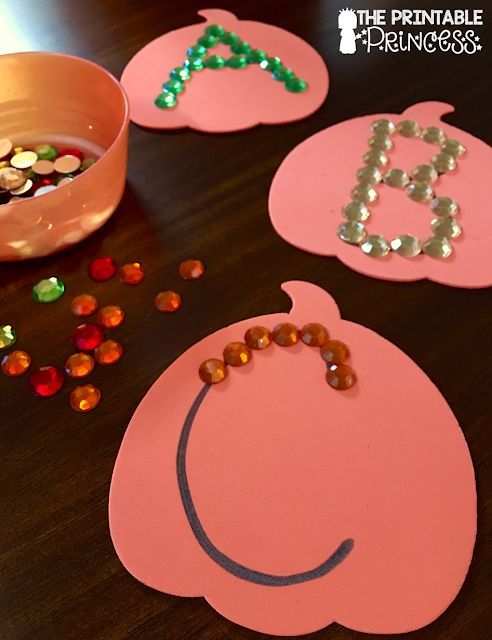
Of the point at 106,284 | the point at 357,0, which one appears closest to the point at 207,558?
the point at 106,284

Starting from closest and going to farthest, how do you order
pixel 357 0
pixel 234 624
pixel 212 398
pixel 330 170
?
pixel 234 624
pixel 212 398
pixel 330 170
pixel 357 0

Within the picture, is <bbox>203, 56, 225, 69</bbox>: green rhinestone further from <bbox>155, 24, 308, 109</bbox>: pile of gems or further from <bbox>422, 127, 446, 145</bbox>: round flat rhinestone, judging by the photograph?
<bbox>422, 127, 446, 145</bbox>: round flat rhinestone

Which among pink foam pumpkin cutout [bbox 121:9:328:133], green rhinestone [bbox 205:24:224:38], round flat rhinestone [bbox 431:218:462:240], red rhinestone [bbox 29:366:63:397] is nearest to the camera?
red rhinestone [bbox 29:366:63:397]

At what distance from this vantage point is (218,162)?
73 cm

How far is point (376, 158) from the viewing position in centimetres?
73

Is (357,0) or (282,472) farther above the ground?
(357,0)

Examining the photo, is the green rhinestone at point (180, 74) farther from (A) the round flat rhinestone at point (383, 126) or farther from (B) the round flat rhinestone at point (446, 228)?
(B) the round flat rhinestone at point (446, 228)

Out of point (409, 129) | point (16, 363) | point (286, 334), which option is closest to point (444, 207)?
point (409, 129)

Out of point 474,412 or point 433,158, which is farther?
point 433,158

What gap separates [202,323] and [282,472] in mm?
162

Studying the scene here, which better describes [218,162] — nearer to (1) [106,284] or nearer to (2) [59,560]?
(1) [106,284]

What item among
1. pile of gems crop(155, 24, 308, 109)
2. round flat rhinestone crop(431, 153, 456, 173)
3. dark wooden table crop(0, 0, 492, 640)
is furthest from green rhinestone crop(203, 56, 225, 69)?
round flat rhinestone crop(431, 153, 456, 173)

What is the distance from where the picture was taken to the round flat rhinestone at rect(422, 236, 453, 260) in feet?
2.10

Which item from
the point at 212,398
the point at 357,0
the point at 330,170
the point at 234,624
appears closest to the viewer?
the point at 234,624
